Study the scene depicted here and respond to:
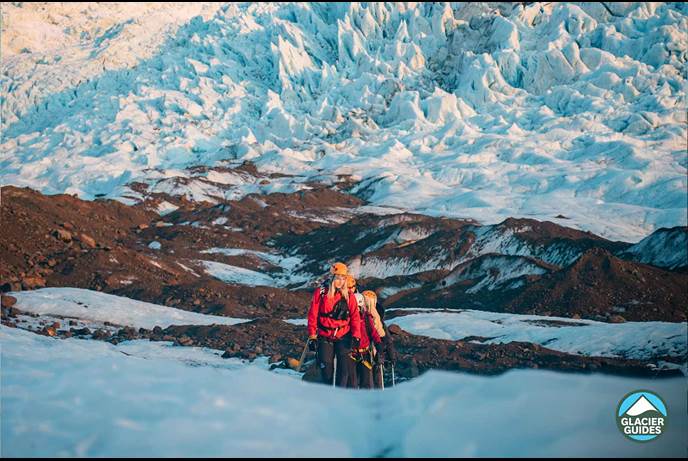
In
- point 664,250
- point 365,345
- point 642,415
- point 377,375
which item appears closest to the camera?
point 642,415

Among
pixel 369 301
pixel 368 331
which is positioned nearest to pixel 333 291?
pixel 369 301

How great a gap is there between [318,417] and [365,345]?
356 centimetres

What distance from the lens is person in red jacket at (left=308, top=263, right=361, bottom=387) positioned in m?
7.33

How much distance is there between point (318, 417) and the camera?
410cm

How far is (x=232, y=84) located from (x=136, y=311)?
113m

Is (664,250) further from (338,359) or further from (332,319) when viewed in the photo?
(332,319)

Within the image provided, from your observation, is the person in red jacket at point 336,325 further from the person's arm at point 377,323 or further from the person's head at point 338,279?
the person's arm at point 377,323

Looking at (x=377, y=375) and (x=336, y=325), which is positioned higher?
(x=336, y=325)

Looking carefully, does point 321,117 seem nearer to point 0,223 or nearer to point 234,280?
point 234,280

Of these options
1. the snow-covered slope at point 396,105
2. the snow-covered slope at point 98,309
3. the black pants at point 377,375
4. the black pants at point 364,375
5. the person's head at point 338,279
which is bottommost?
the black pants at point 364,375

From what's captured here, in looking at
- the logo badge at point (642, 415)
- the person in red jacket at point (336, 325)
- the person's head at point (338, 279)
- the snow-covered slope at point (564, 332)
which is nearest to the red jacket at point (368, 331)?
the person in red jacket at point (336, 325)

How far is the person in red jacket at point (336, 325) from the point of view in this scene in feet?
24.1

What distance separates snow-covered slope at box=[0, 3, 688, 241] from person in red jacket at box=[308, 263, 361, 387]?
151 feet

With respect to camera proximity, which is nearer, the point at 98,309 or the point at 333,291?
the point at 333,291
